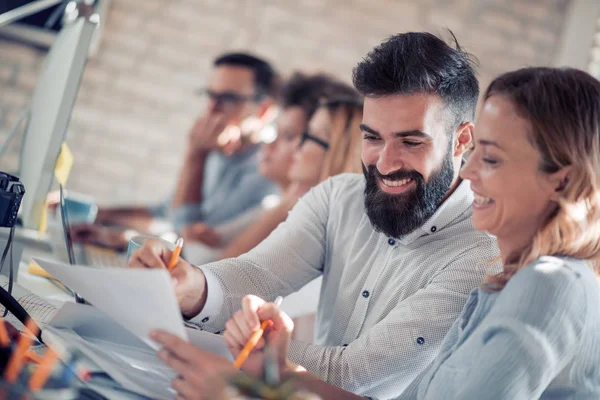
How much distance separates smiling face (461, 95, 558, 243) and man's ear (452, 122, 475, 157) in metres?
0.42

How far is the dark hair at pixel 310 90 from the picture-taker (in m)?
2.79

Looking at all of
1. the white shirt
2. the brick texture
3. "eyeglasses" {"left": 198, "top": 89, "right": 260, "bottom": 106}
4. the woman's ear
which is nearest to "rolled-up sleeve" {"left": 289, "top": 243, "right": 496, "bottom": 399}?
the white shirt

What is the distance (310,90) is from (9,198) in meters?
1.77

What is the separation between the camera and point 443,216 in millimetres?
1536

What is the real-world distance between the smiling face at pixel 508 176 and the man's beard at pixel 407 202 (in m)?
0.34

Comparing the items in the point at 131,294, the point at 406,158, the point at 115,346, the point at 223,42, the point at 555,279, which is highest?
the point at 223,42

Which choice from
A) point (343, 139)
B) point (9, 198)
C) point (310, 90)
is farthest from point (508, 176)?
point (310, 90)

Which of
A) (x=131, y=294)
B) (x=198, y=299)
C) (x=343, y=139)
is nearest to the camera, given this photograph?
(x=131, y=294)

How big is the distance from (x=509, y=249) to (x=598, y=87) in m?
0.26

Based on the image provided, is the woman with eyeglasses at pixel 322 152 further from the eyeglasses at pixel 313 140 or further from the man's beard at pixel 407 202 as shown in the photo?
the man's beard at pixel 407 202

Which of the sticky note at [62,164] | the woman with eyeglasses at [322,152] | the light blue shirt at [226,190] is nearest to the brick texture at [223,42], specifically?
the light blue shirt at [226,190]

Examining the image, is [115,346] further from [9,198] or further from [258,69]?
[258,69]

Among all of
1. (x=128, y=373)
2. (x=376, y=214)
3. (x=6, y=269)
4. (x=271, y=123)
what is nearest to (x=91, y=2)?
(x=6, y=269)

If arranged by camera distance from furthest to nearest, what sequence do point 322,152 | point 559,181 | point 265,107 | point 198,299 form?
point 265,107
point 322,152
point 198,299
point 559,181
